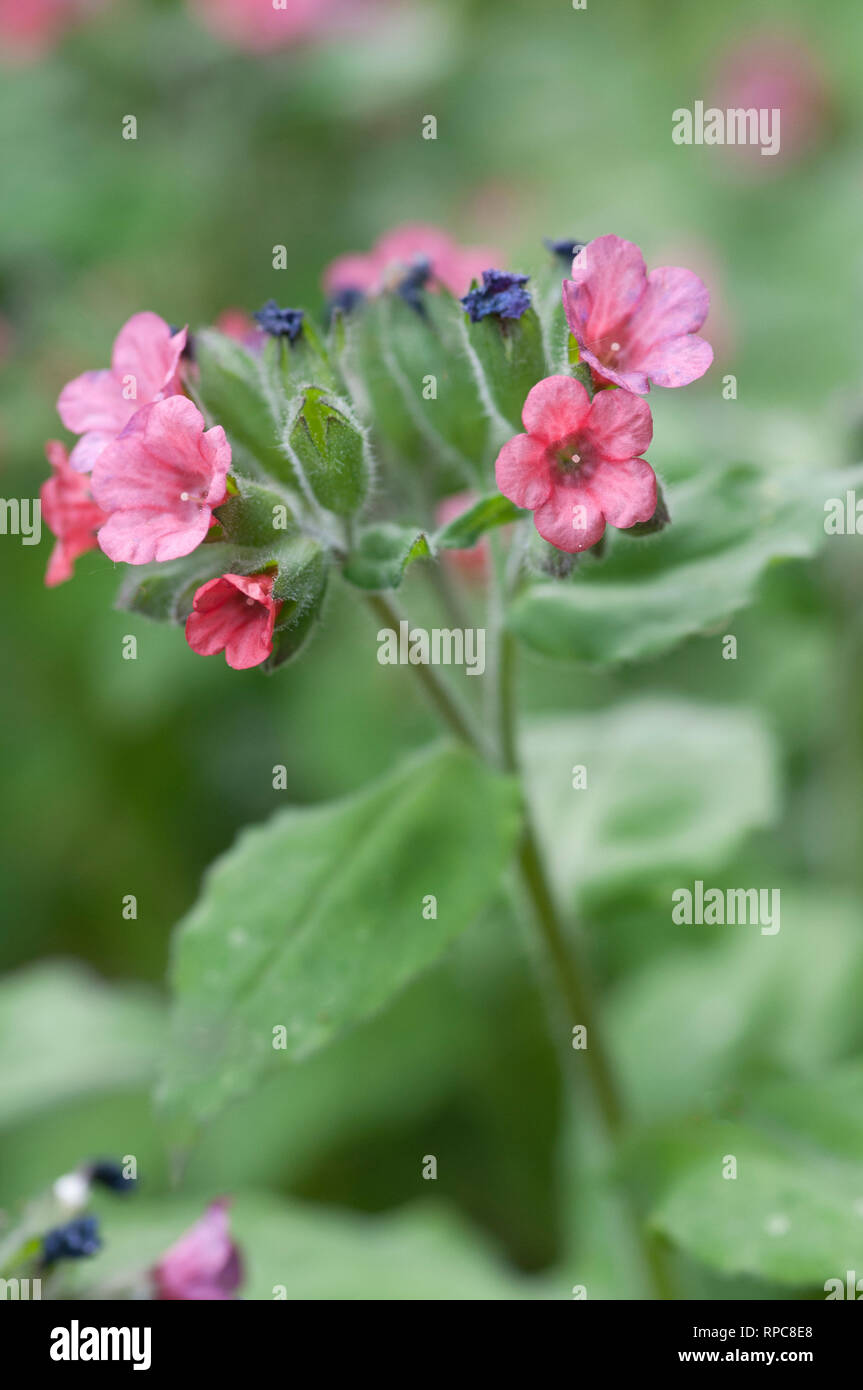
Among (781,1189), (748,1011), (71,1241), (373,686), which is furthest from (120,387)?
(373,686)

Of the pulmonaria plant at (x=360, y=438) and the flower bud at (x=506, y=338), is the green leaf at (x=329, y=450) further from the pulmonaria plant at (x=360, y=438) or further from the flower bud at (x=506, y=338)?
the flower bud at (x=506, y=338)

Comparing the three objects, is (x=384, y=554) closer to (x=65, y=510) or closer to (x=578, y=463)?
(x=578, y=463)

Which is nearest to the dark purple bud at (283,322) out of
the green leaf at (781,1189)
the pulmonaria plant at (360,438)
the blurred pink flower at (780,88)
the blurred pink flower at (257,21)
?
the pulmonaria plant at (360,438)

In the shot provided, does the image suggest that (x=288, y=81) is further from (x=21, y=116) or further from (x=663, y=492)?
(x=663, y=492)

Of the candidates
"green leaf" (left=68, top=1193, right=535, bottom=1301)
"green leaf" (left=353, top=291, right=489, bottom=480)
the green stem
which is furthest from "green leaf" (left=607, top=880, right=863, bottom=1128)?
"green leaf" (left=353, top=291, right=489, bottom=480)

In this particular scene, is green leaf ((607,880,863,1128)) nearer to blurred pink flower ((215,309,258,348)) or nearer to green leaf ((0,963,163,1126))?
green leaf ((0,963,163,1126))

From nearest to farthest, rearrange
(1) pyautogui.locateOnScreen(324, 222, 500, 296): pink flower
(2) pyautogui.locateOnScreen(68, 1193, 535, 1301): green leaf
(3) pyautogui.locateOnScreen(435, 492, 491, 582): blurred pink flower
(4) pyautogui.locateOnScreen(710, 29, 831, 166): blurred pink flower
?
(1) pyautogui.locateOnScreen(324, 222, 500, 296): pink flower, (2) pyautogui.locateOnScreen(68, 1193, 535, 1301): green leaf, (3) pyautogui.locateOnScreen(435, 492, 491, 582): blurred pink flower, (4) pyautogui.locateOnScreen(710, 29, 831, 166): blurred pink flower
